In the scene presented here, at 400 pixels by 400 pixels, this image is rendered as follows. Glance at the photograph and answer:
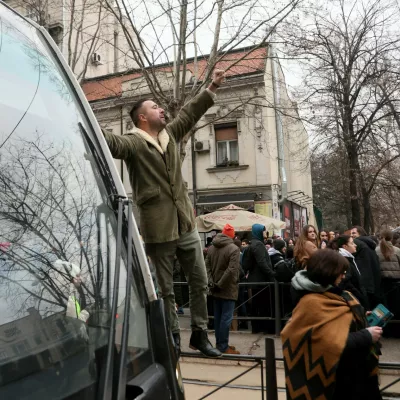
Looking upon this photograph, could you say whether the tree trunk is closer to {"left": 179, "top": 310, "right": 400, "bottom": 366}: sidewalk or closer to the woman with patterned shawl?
{"left": 179, "top": 310, "right": 400, "bottom": 366}: sidewalk

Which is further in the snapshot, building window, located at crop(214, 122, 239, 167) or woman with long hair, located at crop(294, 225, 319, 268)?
building window, located at crop(214, 122, 239, 167)

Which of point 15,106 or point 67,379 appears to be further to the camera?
point 15,106

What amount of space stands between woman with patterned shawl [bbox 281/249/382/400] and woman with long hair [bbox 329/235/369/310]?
4.53 feet

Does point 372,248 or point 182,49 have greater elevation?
point 182,49

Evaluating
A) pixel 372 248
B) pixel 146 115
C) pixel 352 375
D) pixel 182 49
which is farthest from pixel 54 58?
pixel 182 49

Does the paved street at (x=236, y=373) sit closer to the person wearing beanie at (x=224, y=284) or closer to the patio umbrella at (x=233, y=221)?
the person wearing beanie at (x=224, y=284)

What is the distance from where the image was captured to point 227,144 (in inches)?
749

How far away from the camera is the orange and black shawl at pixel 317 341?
9.81 ft

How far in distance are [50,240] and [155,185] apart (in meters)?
0.99

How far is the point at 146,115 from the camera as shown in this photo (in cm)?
265

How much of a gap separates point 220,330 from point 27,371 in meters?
5.36

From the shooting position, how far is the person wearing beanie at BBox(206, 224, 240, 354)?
6.37m

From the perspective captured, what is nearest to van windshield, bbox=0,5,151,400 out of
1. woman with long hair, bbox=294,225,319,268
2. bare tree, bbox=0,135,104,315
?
bare tree, bbox=0,135,104,315

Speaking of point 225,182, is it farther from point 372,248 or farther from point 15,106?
point 15,106
